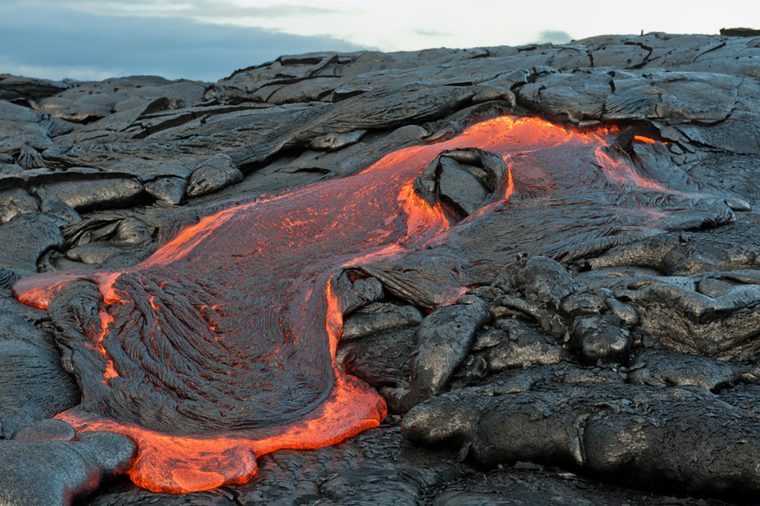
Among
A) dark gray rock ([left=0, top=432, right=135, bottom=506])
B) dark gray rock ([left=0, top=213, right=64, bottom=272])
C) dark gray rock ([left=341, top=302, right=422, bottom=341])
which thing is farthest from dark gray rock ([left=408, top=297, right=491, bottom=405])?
dark gray rock ([left=0, top=213, right=64, bottom=272])

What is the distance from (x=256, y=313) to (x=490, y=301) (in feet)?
7.31

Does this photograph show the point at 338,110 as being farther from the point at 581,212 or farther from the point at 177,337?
the point at 177,337

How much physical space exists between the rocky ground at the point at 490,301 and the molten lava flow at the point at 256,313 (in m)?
0.22

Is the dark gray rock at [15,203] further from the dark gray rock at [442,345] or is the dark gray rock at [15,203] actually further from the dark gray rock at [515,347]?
the dark gray rock at [515,347]

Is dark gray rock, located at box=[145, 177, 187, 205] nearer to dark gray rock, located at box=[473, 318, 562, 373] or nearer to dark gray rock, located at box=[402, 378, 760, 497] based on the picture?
dark gray rock, located at box=[473, 318, 562, 373]

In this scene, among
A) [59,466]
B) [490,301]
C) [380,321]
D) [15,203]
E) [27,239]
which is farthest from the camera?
[15,203]

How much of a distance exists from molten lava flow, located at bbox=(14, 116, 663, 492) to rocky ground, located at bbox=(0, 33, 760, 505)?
0.22 m

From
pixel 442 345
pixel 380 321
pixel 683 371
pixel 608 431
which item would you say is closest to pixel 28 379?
pixel 380 321

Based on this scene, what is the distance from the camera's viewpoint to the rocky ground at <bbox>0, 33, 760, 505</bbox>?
4.46m

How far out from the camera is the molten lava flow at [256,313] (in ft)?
17.7

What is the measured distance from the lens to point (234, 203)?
9219mm

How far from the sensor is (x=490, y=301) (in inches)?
254

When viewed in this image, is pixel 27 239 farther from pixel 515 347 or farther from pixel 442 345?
pixel 515 347

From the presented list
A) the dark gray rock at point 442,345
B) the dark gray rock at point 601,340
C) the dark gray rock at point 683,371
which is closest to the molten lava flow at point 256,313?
the dark gray rock at point 442,345
